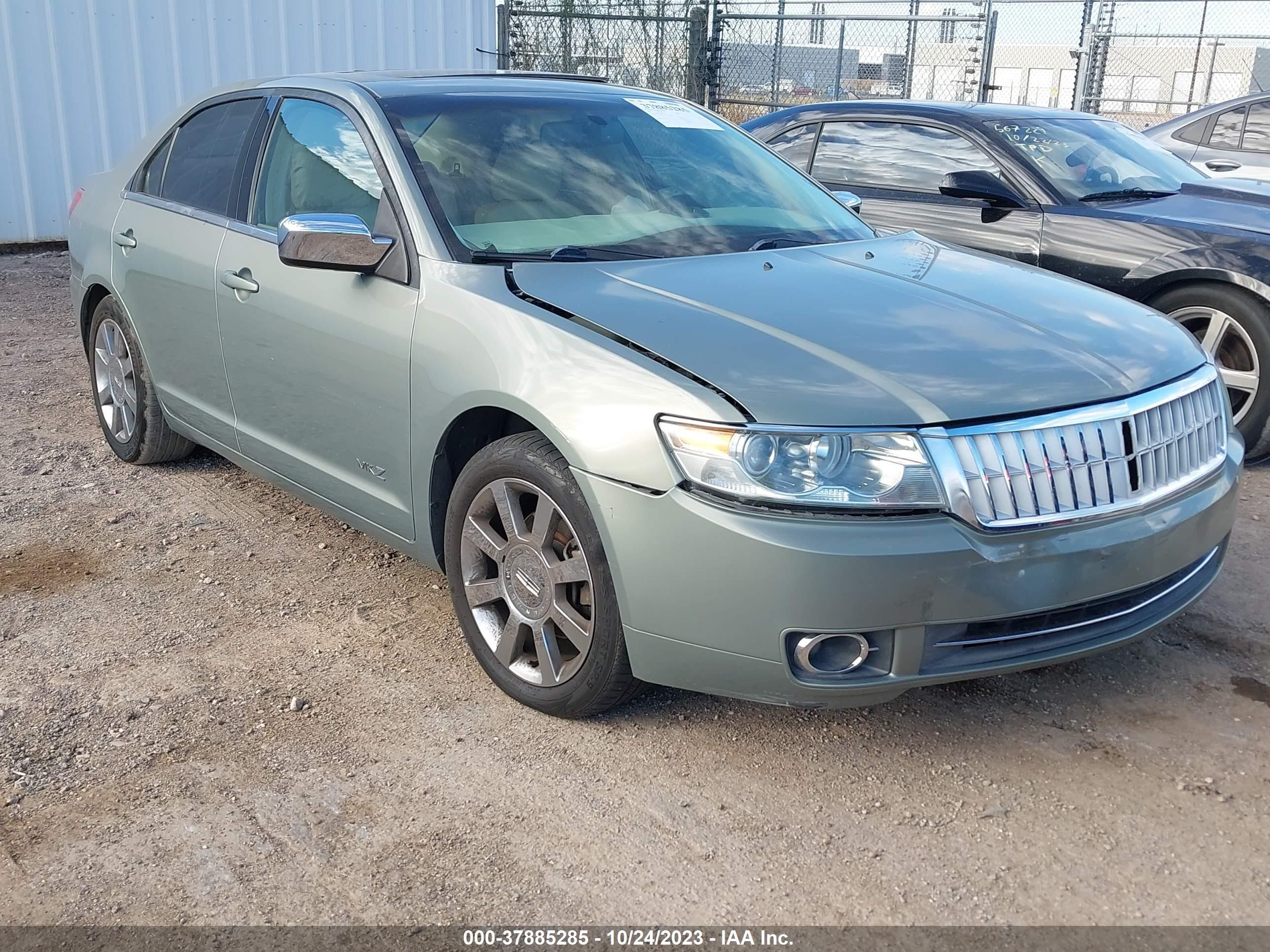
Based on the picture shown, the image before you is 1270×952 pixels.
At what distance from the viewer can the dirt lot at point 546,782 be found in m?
2.46

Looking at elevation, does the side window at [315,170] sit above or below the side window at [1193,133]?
above

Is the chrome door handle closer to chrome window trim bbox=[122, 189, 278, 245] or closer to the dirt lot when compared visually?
chrome window trim bbox=[122, 189, 278, 245]

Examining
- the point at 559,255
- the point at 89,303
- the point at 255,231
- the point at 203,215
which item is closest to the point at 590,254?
the point at 559,255

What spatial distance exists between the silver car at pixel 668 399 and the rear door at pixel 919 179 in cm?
197

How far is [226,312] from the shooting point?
405 centimetres

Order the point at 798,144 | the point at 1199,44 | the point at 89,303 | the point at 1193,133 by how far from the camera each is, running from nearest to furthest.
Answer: the point at 89,303 < the point at 798,144 < the point at 1193,133 < the point at 1199,44

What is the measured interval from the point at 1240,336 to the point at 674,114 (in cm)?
281

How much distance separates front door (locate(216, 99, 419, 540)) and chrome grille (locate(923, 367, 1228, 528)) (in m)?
1.54

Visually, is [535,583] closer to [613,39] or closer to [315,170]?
[315,170]

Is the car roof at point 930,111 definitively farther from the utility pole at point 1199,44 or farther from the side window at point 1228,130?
the utility pole at point 1199,44

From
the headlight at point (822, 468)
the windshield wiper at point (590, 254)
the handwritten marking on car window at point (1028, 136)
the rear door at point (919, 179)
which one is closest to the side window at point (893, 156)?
the rear door at point (919, 179)

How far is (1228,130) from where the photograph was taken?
9.23m

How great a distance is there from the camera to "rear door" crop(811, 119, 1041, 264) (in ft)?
19.4

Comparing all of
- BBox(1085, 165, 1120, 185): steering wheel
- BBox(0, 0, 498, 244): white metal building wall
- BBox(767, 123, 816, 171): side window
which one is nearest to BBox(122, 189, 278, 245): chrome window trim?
BBox(767, 123, 816, 171): side window
